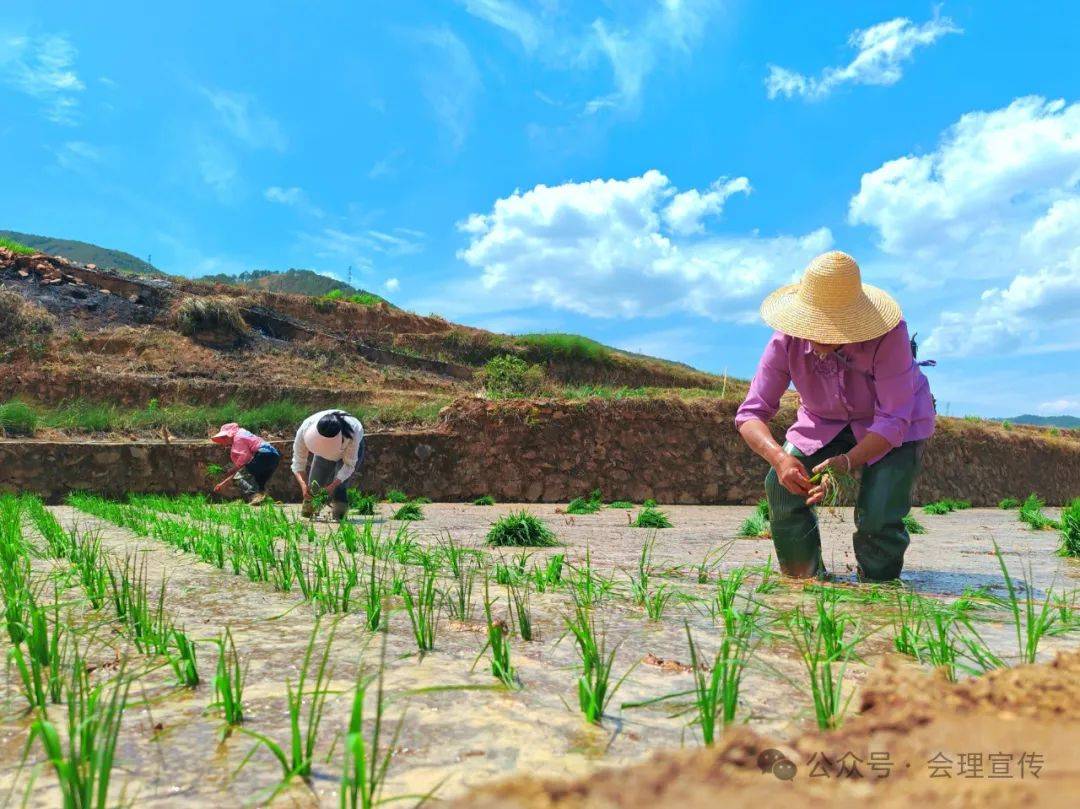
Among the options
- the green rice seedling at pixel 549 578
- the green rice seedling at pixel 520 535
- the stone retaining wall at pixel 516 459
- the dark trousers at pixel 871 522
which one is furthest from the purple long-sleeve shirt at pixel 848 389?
the stone retaining wall at pixel 516 459

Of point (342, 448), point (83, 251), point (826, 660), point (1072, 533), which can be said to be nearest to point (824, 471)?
point (826, 660)

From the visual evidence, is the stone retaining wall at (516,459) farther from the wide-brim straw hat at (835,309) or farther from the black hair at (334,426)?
the wide-brim straw hat at (835,309)

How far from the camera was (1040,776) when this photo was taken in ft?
2.95

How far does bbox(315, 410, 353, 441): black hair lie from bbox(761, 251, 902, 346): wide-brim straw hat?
5.21 m

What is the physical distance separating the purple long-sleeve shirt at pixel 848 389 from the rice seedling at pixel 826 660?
1350 mm

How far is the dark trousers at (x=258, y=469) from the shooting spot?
35.1ft

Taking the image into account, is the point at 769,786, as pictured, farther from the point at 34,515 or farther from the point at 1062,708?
the point at 34,515

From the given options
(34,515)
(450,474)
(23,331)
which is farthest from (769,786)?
(23,331)

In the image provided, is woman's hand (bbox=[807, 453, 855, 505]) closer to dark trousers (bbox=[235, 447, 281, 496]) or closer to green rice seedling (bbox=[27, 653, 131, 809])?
green rice seedling (bbox=[27, 653, 131, 809])

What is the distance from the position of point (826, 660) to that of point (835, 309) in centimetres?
216

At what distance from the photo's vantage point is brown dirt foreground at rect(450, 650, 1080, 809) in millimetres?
858

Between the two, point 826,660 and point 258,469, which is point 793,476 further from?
point 258,469

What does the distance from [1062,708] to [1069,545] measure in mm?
4735

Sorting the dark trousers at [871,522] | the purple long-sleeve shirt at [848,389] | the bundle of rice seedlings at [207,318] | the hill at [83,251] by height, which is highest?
the hill at [83,251]
